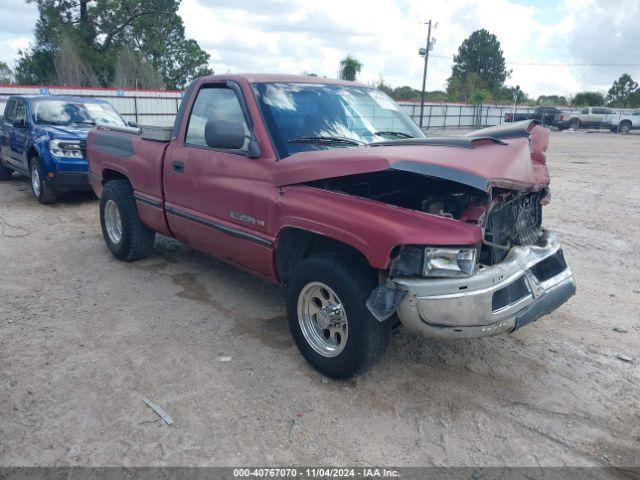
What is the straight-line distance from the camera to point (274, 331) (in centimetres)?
432

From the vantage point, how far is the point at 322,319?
11.9ft

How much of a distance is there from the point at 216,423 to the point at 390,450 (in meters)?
1.01

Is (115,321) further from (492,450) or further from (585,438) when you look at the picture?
(585,438)

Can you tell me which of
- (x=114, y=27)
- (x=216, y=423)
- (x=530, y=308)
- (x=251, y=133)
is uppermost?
(x=114, y=27)

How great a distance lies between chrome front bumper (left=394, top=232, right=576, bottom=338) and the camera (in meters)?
3.00

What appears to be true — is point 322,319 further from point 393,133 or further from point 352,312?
point 393,133

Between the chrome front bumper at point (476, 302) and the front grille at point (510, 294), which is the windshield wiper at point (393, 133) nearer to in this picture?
the chrome front bumper at point (476, 302)

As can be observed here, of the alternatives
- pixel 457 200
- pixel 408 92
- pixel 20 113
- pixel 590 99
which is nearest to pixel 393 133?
pixel 457 200

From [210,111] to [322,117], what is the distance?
3.36 feet

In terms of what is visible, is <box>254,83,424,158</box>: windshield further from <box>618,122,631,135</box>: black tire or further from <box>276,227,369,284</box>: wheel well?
<box>618,122,631,135</box>: black tire

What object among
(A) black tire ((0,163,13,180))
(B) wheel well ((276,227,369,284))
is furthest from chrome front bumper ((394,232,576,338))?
(A) black tire ((0,163,13,180))

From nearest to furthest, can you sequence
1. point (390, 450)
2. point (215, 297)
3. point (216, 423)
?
point (390, 450) < point (216, 423) < point (215, 297)

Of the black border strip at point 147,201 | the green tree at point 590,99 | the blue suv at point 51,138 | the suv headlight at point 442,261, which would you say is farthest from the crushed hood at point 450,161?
the green tree at point 590,99

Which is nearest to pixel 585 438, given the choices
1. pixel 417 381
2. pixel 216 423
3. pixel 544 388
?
pixel 544 388
